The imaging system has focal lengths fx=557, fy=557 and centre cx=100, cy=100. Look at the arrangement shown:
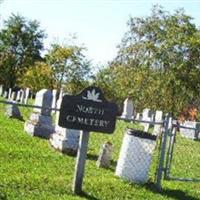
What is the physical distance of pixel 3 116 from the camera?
22.9 m

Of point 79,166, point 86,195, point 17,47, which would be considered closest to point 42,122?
point 79,166

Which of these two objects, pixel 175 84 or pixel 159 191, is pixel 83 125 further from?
pixel 175 84

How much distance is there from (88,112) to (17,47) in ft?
253

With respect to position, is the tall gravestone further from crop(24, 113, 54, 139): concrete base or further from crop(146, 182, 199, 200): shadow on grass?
crop(146, 182, 199, 200): shadow on grass

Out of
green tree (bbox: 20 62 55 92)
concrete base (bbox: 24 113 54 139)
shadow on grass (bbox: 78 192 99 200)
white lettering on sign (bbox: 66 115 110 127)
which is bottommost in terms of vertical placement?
shadow on grass (bbox: 78 192 99 200)

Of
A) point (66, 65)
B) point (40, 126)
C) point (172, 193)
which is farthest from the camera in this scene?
point (66, 65)

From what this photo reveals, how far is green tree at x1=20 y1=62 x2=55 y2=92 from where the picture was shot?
6681cm

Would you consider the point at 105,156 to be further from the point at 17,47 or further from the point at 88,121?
the point at 17,47

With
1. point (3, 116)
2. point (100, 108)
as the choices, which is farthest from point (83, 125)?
point (3, 116)

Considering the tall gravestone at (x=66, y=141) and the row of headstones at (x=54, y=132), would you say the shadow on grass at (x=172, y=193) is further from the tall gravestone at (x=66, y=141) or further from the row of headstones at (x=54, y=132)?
the tall gravestone at (x=66, y=141)

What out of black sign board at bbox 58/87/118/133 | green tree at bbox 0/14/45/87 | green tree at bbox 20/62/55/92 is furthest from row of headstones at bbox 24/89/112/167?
green tree at bbox 0/14/45/87

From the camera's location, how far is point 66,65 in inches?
2635

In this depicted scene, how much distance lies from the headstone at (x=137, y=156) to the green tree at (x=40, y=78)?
178ft

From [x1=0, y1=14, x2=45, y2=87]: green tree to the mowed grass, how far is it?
67.2 m
